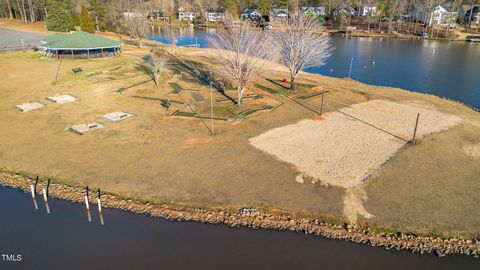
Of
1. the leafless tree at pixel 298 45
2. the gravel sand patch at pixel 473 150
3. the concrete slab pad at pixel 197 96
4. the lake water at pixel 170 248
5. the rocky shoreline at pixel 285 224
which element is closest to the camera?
the lake water at pixel 170 248

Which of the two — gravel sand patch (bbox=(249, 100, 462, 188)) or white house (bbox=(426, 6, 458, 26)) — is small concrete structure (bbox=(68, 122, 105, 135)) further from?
white house (bbox=(426, 6, 458, 26))

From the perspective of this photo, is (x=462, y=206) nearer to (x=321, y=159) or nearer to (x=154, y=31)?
(x=321, y=159)

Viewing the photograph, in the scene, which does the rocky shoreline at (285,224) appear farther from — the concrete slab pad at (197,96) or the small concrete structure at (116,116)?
the concrete slab pad at (197,96)

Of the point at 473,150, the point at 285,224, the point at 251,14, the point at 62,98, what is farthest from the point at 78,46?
the point at 251,14

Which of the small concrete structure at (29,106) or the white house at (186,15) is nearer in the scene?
the small concrete structure at (29,106)

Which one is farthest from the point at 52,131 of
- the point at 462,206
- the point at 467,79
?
the point at 467,79

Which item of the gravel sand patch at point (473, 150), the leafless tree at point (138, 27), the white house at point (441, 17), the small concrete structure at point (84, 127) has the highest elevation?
the white house at point (441, 17)

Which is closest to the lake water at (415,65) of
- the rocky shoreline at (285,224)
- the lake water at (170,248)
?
the rocky shoreline at (285,224)
